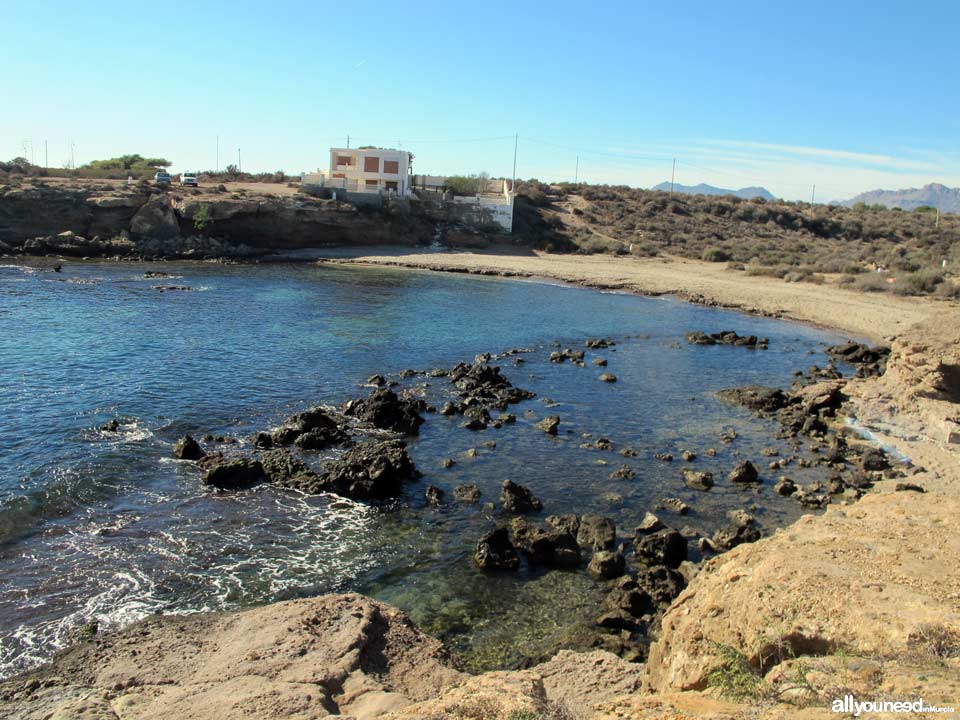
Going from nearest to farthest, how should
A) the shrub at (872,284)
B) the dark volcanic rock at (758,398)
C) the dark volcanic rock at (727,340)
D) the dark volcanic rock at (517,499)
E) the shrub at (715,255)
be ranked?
the dark volcanic rock at (517,499)
the dark volcanic rock at (758,398)
the dark volcanic rock at (727,340)
the shrub at (872,284)
the shrub at (715,255)

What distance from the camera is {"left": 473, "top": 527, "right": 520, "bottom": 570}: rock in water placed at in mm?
13852

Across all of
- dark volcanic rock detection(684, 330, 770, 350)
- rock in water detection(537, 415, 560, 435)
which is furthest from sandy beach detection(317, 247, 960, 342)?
rock in water detection(537, 415, 560, 435)

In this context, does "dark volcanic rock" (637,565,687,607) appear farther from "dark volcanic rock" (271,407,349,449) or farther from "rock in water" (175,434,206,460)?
"rock in water" (175,434,206,460)

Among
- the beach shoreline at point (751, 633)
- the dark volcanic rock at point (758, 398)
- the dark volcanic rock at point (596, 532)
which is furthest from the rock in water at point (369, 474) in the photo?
the dark volcanic rock at point (758, 398)

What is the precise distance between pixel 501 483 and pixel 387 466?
115 inches

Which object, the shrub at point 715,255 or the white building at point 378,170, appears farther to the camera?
the white building at point 378,170

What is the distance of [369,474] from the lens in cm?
1708

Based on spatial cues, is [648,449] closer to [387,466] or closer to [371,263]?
[387,466]

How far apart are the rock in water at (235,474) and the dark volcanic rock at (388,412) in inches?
194

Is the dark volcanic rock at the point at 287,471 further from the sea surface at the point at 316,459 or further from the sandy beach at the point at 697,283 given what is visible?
the sandy beach at the point at 697,283

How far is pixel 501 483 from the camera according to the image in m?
18.0

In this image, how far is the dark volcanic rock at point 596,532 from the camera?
14992mm

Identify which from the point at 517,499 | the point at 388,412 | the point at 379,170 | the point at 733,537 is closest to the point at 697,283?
the point at 379,170

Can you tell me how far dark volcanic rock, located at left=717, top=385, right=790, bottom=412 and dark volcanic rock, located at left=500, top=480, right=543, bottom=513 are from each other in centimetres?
1197
